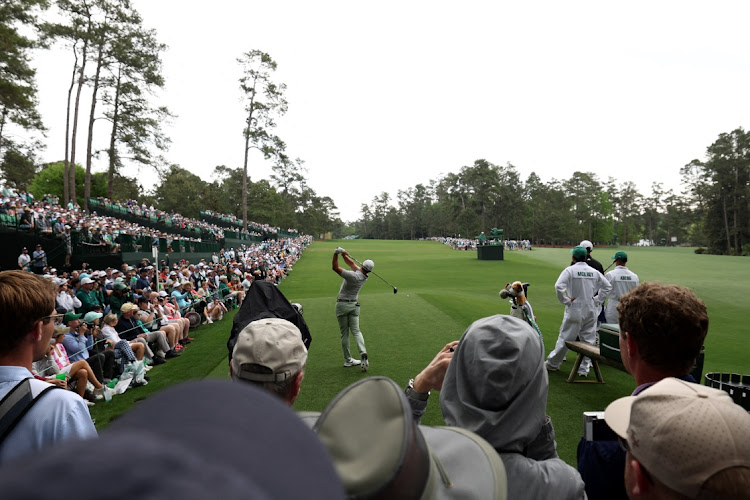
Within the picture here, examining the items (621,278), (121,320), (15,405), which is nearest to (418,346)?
(621,278)

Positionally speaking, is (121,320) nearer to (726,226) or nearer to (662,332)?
(662,332)

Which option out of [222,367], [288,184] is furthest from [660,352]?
[288,184]

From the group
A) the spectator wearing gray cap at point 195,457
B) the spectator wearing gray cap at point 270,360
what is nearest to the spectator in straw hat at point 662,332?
the spectator wearing gray cap at point 270,360

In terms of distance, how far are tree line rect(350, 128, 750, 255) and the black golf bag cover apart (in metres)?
72.9

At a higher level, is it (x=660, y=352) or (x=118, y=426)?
(x=118, y=426)

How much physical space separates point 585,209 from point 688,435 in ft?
338

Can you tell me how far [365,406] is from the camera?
3.49ft

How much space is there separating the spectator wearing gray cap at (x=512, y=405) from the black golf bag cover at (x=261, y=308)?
8.76ft

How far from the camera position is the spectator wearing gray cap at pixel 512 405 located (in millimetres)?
1672

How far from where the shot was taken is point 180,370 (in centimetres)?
824

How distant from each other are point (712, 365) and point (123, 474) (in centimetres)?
1014

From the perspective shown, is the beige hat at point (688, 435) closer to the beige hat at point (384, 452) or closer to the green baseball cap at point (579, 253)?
the beige hat at point (384, 452)

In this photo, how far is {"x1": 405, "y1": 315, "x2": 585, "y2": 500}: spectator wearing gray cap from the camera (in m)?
1.67

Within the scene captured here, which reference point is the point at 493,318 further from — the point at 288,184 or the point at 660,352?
the point at 288,184
